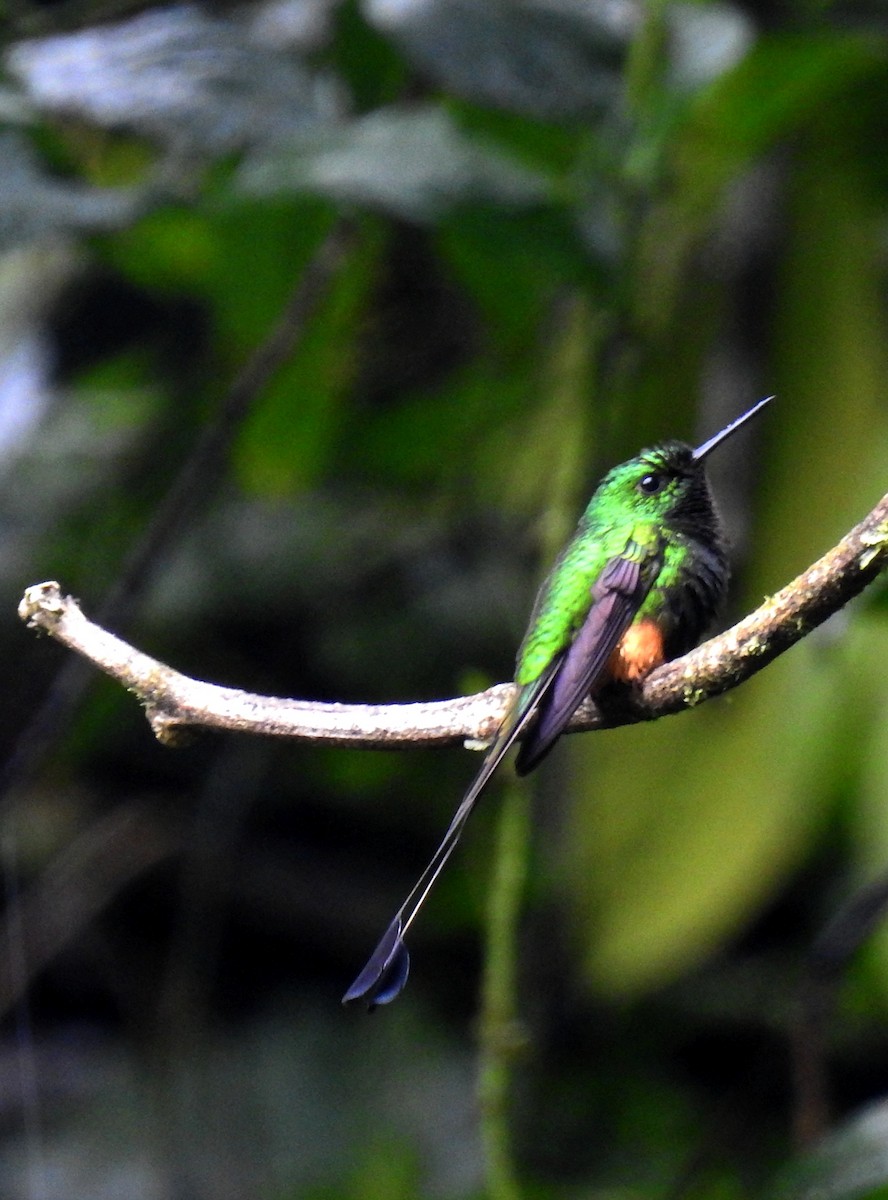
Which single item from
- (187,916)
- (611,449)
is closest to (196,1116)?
(187,916)

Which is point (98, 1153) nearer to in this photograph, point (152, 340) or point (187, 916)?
point (187, 916)

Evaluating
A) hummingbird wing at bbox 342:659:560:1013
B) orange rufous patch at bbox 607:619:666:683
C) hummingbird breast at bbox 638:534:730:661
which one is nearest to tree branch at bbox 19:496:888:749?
hummingbird wing at bbox 342:659:560:1013

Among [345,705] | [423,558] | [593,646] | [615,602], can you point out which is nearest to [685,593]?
[615,602]

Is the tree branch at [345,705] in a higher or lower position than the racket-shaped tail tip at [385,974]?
higher

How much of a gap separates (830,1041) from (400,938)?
7.82 ft

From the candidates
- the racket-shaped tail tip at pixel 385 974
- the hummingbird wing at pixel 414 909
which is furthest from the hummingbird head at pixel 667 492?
the racket-shaped tail tip at pixel 385 974

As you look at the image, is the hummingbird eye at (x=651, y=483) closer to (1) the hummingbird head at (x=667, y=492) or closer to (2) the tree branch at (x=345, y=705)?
(1) the hummingbird head at (x=667, y=492)

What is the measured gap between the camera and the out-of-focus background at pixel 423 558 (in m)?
1.84

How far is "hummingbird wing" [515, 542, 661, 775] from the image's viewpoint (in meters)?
1.21

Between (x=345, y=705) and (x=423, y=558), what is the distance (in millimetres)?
2187

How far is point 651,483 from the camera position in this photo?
1.67 metres

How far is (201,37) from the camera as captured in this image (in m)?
1.86

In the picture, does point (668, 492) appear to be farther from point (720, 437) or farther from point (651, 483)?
point (720, 437)

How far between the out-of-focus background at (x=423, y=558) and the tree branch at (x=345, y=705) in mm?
218
